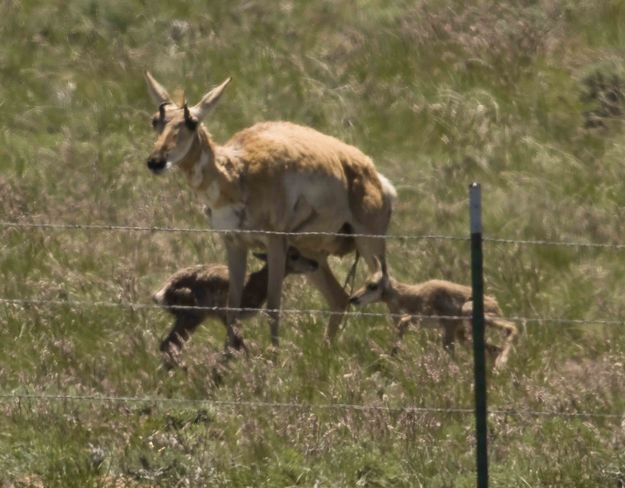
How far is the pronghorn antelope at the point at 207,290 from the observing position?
583 inches

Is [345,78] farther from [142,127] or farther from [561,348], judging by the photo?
[561,348]

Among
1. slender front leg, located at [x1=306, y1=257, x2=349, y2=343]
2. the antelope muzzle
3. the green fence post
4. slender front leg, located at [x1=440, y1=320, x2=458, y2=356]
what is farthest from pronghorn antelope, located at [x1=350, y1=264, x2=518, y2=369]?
the green fence post

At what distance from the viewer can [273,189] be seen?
1514 centimetres

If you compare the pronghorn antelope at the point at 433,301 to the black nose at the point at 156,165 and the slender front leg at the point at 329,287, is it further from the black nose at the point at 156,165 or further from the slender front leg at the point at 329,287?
the black nose at the point at 156,165

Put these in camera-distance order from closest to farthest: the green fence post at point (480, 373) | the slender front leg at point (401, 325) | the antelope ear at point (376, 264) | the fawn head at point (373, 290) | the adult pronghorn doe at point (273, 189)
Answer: the green fence post at point (480, 373)
the slender front leg at point (401, 325)
the adult pronghorn doe at point (273, 189)
the fawn head at point (373, 290)
the antelope ear at point (376, 264)

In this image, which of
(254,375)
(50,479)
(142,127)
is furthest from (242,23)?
(50,479)

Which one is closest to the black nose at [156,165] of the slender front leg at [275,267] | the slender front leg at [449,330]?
the slender front leg at [275,267]

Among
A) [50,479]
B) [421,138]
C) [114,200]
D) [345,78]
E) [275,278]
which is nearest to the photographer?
[50,479]

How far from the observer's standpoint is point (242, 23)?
77.1 feet

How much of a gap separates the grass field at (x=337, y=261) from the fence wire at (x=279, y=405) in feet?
0.14

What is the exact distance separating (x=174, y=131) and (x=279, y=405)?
368 cm

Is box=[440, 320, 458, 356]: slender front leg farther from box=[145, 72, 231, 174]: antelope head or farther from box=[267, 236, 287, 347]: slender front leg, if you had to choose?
box=[145, 72, 231, 174]: antelope head

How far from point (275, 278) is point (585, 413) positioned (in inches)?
161

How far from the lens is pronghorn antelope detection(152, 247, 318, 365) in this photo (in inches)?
583
